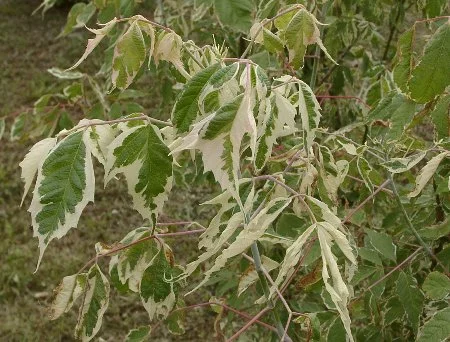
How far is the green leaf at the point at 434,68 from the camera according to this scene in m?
1.07

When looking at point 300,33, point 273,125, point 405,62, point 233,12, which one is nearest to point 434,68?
point 405,62

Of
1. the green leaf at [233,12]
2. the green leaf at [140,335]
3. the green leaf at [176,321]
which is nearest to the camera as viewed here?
the green leaf at [140,335]

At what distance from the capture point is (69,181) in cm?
84

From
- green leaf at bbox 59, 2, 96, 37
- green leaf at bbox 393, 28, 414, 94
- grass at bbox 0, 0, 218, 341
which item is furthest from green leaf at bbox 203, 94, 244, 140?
grass at bbox 0, 0, 218, 341

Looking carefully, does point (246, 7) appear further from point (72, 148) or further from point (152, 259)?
point (72, 148)

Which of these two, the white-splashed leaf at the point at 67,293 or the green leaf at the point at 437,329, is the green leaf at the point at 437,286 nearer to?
the green leaf at the point at 437,329

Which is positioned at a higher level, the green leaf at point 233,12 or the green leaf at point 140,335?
the green leaf at point 233,12

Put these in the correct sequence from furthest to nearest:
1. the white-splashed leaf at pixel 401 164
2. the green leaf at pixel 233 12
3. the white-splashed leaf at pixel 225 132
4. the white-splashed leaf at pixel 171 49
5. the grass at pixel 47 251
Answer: the grass at pixel 47 251, the green leaf at pixel 233 12, the white-splashed leaf at pixel 401 164, the white-splashed leaf at pixel 171 49, the white-splashed leaf at pixel 225 132

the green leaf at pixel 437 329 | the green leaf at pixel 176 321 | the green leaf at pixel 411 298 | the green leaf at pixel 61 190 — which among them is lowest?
the green leaf at pixel 176 321

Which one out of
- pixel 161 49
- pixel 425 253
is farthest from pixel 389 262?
pixel 161 49

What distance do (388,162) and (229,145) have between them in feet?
1.98

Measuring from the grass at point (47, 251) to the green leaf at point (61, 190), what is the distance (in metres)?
1.41

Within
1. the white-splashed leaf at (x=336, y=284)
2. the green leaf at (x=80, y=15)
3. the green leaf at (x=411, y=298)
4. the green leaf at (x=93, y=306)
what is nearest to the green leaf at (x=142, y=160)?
the white-splashed leaf at (x=336, y=284)

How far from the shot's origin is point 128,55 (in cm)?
97
